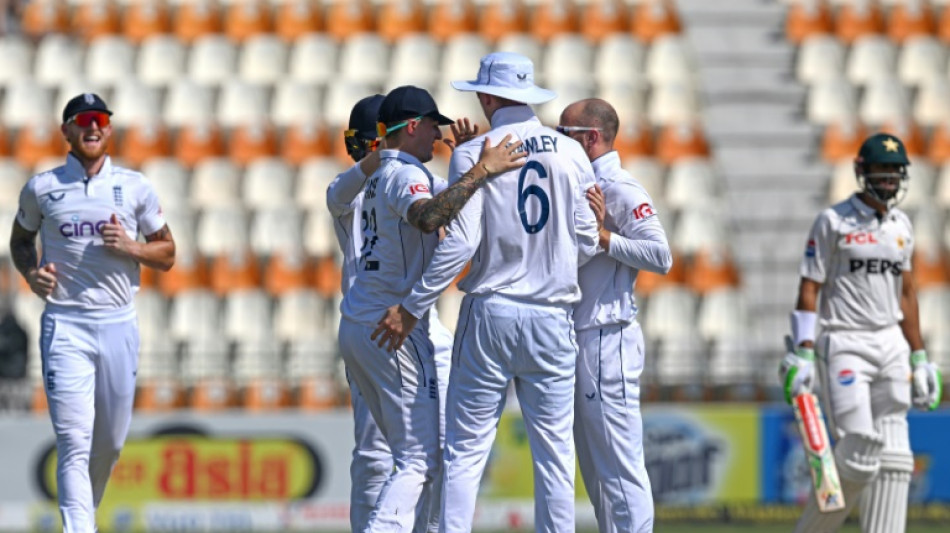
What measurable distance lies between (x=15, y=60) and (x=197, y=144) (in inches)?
116

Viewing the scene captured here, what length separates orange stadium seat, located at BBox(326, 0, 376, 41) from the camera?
61.9 ft

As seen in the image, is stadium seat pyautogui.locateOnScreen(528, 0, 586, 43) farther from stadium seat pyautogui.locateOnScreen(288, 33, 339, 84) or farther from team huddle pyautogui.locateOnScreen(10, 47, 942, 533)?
team huddle pyautogui.locateOnScreen(10, 47, 942, 533)

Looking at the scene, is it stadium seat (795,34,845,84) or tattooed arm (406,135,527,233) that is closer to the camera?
tattooed arm (406,135,527,233)

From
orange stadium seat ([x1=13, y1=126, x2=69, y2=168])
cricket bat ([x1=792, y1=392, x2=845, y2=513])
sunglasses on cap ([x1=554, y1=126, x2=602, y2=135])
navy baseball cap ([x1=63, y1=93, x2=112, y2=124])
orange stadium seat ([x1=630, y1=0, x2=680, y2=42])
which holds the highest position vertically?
orange stadium seat ([x1=630, y1=0, x2=680, y2=42])

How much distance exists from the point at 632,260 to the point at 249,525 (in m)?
6.08

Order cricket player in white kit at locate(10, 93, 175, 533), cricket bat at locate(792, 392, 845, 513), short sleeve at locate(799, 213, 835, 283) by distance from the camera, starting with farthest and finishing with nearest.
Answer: short sleeve at locate(799, 213, 835, 283)
cricket bat at locate(792, 392, 845, 513)
cricket player in white kit at locate(10, 93, 175, 533)

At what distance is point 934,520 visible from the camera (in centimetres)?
1277

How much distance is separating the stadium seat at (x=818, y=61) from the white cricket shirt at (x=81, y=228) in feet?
37.8

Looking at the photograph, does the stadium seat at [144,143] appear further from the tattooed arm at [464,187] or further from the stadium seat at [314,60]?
the tattooed arm at [464,187]

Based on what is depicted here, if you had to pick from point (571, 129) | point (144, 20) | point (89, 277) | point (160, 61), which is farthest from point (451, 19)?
point (571, 129)

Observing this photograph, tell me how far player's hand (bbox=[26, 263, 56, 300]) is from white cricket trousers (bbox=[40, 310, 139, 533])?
0.14 metres

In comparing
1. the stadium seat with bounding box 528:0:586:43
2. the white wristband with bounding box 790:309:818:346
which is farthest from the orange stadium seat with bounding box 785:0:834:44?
the white wristband with bounding box 790:309:818:346

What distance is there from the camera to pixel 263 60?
18.4 metres

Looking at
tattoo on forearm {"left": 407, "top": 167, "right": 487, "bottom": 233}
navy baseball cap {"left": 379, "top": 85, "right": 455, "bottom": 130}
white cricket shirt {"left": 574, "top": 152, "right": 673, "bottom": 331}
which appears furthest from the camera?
white cricket shirt {"left": 574, "top": 152, "right": 673, "bottom": 331}
